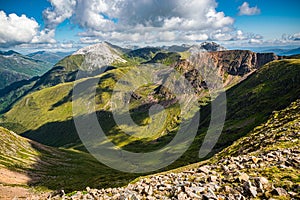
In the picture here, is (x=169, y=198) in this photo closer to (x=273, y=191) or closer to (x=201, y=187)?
(x=201, y=187)

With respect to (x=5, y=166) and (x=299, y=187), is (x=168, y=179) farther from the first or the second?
(x=5, y=166)

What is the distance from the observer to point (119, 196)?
22.0m

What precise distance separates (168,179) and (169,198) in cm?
647

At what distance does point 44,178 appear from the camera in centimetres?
19662

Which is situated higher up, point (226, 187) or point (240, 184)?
point (226, 187)

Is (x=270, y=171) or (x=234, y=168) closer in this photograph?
(x=270, y=171)

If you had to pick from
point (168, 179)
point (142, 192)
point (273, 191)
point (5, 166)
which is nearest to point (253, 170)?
point (273, 191)

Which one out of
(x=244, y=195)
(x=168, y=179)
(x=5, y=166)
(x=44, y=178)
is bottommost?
(x=44, y=178)

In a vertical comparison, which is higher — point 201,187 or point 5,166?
point 201,187

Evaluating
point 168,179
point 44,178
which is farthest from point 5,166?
point 168,179

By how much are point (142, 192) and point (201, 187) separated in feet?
17.7

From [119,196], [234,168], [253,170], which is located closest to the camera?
[119,196]

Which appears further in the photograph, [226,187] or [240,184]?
[240,184]

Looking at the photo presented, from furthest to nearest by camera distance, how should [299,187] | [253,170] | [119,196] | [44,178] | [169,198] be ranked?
1. [44,178]
2. [253,170]
3. [119,196]
4. [169,198]
5. [299,187]
